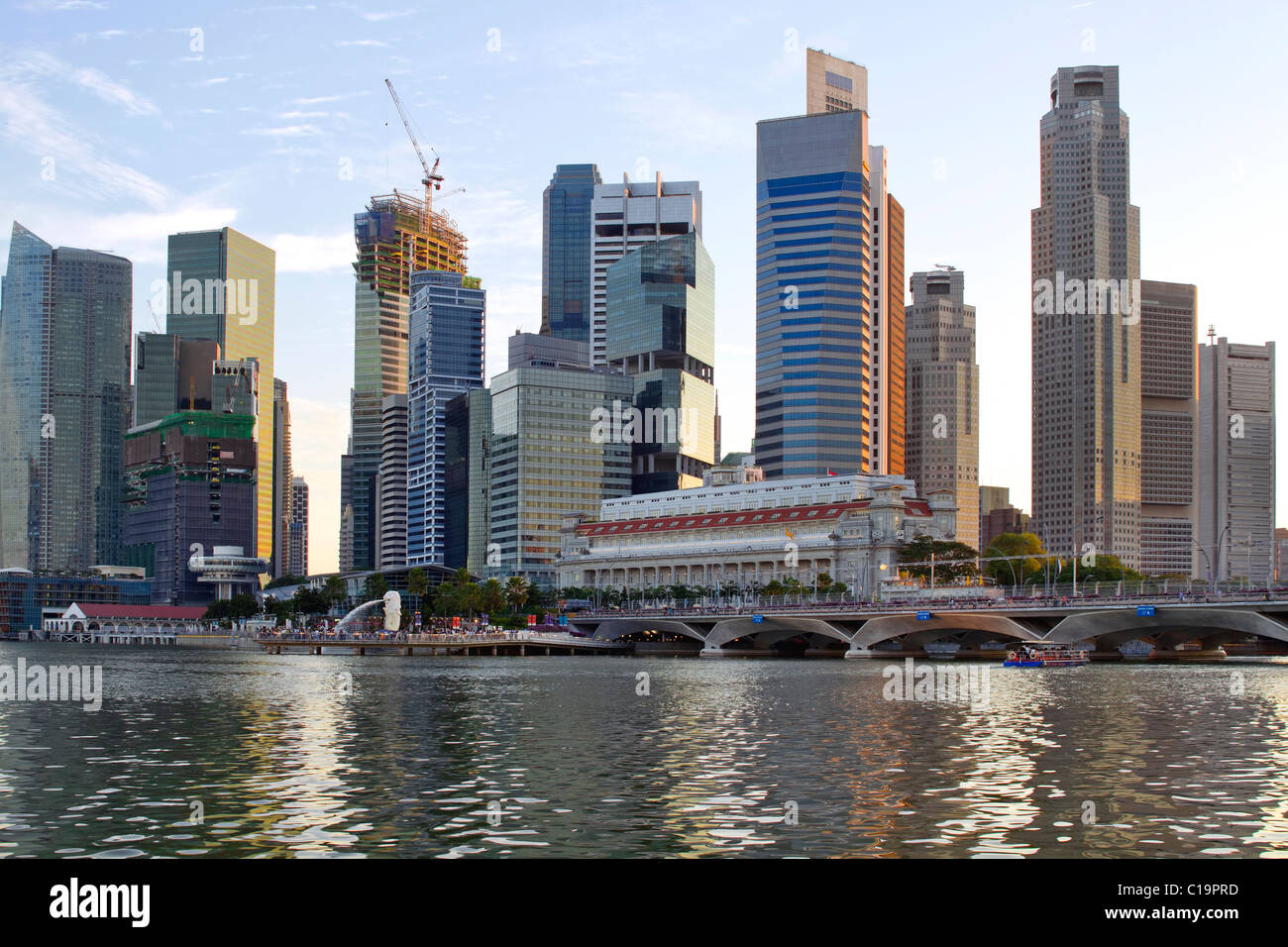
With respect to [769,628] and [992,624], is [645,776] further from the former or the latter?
[769,628]

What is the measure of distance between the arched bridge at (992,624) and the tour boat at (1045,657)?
13.3 ft

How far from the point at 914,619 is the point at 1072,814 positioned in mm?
121027

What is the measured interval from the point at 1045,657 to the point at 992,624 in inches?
568

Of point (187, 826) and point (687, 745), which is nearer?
point (187, 826)

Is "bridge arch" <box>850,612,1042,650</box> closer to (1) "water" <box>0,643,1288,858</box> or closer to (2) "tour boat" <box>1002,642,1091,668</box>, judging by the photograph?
(2) "tour boat" <box>1002,642,1091,668</box>

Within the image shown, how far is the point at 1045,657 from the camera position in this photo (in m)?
133

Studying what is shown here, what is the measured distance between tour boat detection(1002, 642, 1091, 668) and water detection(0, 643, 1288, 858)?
49694 millimetres

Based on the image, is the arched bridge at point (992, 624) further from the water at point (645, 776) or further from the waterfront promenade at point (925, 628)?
the water at point (645, 776)
